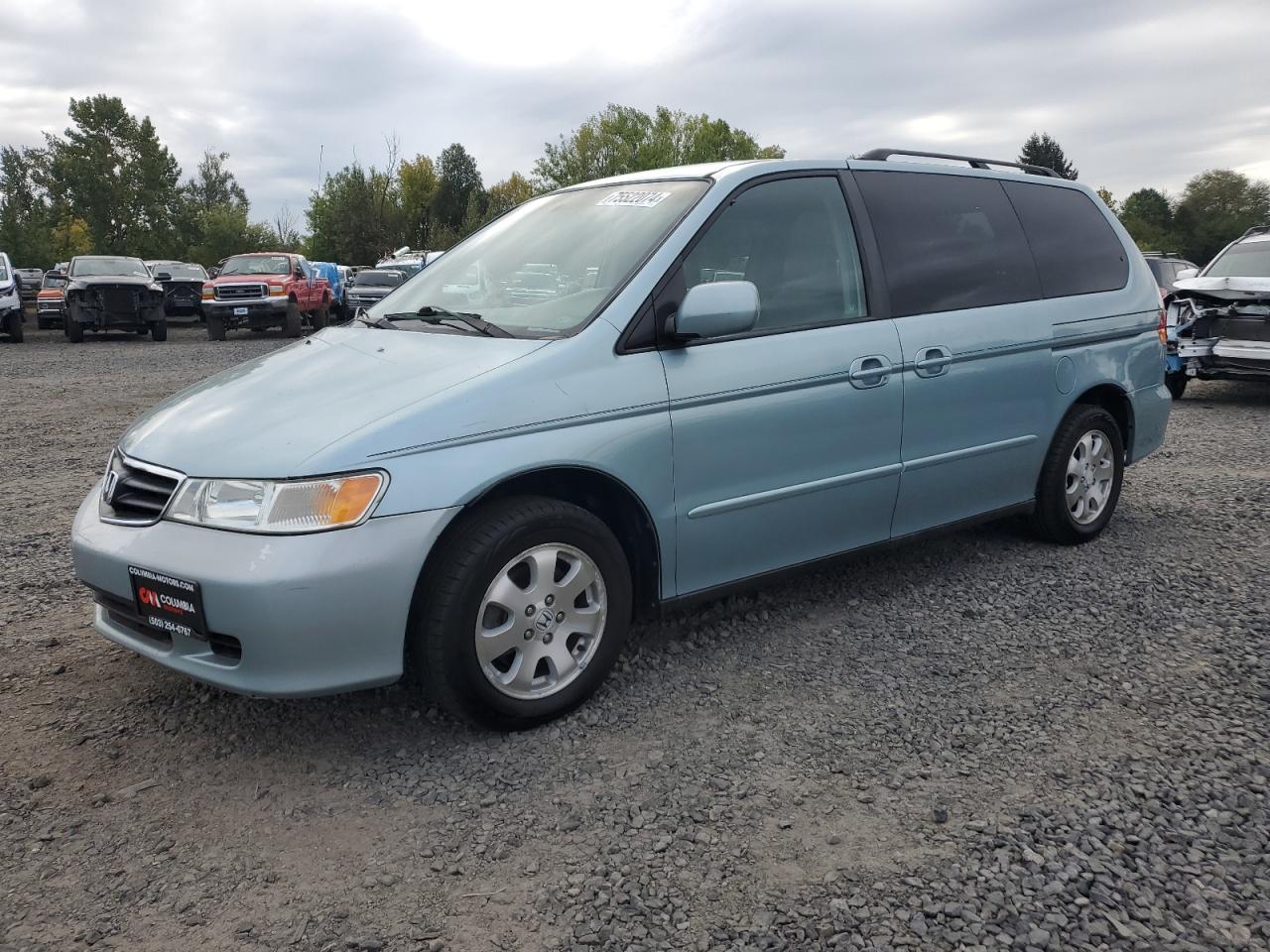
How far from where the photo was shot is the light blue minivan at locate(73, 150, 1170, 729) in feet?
9.14

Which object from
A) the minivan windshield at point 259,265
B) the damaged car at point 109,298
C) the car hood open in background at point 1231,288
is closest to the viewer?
the car hood open in background at point 1231,288

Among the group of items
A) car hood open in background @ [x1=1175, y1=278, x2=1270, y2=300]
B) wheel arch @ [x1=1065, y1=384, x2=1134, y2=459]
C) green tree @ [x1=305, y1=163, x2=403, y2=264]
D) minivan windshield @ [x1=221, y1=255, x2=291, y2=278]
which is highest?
green tree @ [x1=305, y1=163, x2=403, y2=264]

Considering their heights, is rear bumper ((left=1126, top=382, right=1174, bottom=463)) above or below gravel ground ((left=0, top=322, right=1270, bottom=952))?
above

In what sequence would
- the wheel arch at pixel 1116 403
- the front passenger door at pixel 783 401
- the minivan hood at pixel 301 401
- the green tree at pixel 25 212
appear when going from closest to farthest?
the minivan hood at pixel 301 401, the front passenger door at pixel 783 401, the wheel arch at pixel 1116 403, the green tree at pixel 25 212

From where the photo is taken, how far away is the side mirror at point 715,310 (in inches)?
128

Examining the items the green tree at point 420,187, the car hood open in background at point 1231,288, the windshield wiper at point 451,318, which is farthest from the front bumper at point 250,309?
the green tree at point 420,187

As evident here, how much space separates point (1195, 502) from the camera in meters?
5.95

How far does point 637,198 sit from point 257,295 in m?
19.9

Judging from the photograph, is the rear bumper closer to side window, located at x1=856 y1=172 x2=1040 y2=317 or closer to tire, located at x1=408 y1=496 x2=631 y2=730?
side window, located at x1=856 y1=172 x2=1040 y2=317

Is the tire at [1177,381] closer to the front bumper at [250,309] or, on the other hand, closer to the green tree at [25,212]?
the front bumper at [250,309]

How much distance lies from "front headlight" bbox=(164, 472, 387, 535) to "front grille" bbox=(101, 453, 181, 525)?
0.24 m

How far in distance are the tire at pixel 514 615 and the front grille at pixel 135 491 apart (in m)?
0.80

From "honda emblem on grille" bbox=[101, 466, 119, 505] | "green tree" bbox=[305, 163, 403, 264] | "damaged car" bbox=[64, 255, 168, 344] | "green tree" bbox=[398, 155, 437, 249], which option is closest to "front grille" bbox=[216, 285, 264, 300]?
"damaged car" bbox=[64, 255, 168, 344]

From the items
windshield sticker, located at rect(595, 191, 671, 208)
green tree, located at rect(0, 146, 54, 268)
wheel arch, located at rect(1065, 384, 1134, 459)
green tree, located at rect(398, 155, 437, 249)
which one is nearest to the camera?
windshield sticker, located at rect(595, 191, 671, 208)
